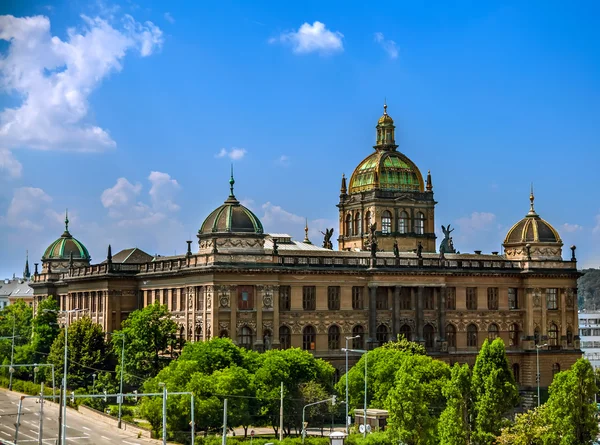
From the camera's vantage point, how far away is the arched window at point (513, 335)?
532 feet

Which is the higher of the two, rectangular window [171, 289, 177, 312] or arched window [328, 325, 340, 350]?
rectangular window [171, 289, 177, 312]

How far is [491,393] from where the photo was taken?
98000 millimetres

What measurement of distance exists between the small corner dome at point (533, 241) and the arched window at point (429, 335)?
53.4 feet

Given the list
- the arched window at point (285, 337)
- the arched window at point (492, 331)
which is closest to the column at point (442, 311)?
the arched window at point (492, 331)

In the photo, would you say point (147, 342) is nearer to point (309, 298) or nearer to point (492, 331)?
point (309, 298)

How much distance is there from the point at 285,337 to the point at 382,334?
13.4 metres

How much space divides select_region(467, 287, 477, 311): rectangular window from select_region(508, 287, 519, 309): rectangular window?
5.05 meters

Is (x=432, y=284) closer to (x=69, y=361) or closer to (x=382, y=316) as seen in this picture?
(x=382, y=316)

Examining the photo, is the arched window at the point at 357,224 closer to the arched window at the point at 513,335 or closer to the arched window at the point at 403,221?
the arched window at the point at 403,221

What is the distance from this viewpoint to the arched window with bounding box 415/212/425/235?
171 m

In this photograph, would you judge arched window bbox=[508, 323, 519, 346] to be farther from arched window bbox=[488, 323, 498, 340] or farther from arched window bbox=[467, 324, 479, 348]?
arched window bbox=[467, 324, 479, 348]

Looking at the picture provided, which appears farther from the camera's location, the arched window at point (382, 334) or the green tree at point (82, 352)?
the arched window at point (382, 334)

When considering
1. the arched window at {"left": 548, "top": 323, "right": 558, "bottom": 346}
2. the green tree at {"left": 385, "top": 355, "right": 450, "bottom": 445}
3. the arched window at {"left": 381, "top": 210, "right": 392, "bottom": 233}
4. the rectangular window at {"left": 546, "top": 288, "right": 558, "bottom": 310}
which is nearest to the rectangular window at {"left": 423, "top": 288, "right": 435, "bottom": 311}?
the arched window at {"left": 381, "top": 210, "right": 392, "bottom": 233}

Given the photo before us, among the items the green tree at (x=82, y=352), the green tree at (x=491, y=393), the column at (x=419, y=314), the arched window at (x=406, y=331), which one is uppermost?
the column at (x=419, y=314)
